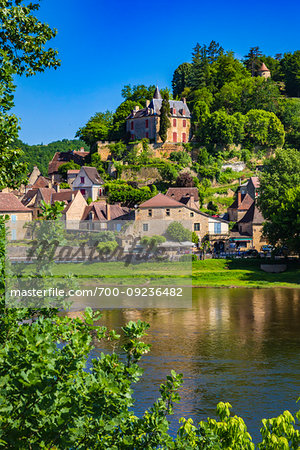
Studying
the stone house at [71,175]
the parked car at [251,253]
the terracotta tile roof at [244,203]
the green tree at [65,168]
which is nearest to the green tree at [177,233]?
the parked car at [251,253]

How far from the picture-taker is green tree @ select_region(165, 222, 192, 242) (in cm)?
6975

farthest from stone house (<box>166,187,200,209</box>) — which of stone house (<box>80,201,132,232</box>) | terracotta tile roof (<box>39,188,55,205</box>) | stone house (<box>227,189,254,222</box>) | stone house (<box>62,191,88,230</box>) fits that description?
terracotta tile roof (<box>39,188,55,205</box>)

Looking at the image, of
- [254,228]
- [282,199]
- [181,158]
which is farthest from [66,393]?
[181,158]

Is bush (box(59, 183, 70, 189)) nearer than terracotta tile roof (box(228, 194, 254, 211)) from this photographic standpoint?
No

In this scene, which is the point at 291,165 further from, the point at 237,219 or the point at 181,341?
the point at 181,341

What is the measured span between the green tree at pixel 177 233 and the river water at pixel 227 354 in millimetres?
23171

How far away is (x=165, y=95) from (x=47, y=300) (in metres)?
88.5

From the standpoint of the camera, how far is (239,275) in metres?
57.5

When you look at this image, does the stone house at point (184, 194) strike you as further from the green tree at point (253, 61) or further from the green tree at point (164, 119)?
the green tree at point (253, 61)

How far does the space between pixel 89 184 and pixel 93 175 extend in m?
1.80

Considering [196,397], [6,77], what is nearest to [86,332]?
[6,77]

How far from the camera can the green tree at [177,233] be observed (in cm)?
6975

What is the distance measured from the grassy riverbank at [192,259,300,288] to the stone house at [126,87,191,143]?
4238cm

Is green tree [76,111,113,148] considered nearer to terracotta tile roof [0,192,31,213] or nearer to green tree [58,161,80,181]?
green tree [58,161,80,181]
